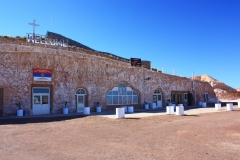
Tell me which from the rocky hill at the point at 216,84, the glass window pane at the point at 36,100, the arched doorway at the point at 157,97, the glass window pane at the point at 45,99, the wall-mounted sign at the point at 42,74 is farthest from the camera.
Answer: the rocky hill at the point at 216,84

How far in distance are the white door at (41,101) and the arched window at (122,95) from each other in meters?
6.55

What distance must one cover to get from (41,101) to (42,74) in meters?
2.45

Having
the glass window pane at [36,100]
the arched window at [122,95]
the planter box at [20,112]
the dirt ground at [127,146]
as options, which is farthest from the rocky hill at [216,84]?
the dirt ground at [127,146]

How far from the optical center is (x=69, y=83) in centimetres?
2189

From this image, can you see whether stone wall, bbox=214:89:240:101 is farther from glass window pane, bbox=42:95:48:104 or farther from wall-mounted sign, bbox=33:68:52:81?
wall-mounted sign, bbox=33:68:52:81

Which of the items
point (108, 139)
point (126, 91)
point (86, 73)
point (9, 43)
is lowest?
point (108, 139)

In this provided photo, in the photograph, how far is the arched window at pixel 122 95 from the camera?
25.1 metres

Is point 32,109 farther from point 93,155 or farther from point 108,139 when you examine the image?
point 93,155

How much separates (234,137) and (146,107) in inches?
710

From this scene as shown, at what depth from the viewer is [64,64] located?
71.6 ft

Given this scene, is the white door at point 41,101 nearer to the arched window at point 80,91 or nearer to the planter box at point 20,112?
the planter box at point 20,112

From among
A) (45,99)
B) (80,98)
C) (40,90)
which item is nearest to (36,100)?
(45,99)

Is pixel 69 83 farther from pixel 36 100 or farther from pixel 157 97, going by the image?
pixel 157 97

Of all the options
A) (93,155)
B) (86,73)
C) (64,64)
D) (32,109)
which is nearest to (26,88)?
(32,109)
